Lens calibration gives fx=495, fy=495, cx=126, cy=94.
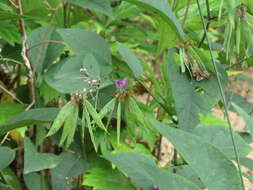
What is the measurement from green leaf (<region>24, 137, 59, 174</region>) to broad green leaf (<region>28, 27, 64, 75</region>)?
→ 0.74 ft

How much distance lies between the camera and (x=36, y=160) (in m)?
0.83

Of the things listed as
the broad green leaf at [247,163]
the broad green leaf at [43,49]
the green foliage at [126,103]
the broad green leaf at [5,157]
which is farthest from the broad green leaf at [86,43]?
the broad green leaf at [247,163]

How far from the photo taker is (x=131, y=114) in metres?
0.75

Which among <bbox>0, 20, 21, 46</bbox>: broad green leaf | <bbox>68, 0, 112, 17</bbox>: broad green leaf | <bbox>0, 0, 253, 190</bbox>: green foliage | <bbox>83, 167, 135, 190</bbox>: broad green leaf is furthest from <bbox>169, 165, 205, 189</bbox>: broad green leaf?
<bbox>0, 20, 21, 46</bbox>: broad green leaf

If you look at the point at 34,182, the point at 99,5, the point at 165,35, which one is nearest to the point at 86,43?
the point at 99,5

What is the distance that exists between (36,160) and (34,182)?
14 cm

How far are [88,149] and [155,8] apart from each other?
39 cm

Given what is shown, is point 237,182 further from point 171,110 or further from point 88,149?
point 88,149

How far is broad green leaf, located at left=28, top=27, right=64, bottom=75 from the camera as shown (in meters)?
1.03

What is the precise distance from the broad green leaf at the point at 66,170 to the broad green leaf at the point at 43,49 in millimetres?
193

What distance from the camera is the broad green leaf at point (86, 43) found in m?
0.91

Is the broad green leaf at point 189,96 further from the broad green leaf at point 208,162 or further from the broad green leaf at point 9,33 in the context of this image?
the broad green leaf at point 9,33

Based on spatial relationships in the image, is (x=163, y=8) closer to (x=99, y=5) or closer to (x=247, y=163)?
(x=99, y=5)

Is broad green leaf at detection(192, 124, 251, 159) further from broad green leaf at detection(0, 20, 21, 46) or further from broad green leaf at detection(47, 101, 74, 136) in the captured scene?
broad green leaf at detection(0, 20, 21, 46)
